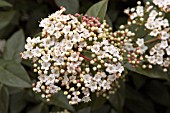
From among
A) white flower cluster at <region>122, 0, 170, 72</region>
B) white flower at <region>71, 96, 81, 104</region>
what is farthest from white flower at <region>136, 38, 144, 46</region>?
white flower at <region>71, 96, 81, 104</region>

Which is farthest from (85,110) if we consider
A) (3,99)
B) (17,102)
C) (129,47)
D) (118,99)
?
(129,47)

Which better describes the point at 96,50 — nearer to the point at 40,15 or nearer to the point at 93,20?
the point at 93,20

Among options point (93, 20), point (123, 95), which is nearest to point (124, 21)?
point (123, 95)

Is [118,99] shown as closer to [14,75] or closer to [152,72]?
[152,72]

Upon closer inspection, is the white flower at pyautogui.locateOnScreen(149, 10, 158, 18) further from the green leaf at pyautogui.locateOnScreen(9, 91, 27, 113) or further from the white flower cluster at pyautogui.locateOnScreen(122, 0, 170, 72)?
the green leaf at pyautogui.locateOnScreen(9, 91, 27, 113)

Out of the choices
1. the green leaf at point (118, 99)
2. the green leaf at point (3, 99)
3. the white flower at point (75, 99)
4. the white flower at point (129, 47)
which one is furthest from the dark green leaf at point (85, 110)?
the white flower at point (75, 99)

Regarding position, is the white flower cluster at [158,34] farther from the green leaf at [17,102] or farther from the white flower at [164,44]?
the green leaf at [17,102]
